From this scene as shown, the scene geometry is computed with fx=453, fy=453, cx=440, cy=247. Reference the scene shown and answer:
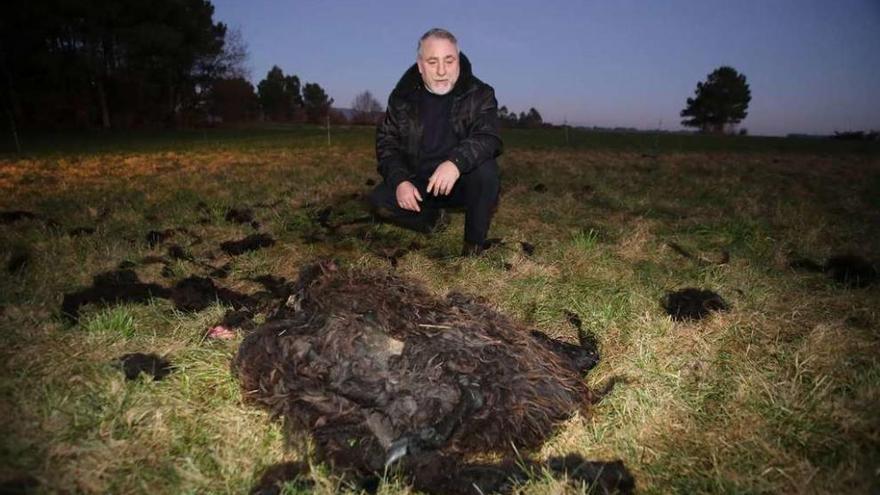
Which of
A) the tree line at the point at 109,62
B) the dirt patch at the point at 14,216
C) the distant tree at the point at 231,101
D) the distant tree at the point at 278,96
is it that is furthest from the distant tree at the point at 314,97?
the dirt patch at the point at 14,216

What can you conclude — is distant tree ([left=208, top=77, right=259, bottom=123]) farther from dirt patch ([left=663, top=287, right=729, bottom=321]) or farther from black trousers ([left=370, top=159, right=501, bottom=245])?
dirt patch ([left=663, top=287, right=729, bottom=321])

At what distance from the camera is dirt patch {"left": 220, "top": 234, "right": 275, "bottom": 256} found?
4867 millimetres

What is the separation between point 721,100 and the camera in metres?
75.5

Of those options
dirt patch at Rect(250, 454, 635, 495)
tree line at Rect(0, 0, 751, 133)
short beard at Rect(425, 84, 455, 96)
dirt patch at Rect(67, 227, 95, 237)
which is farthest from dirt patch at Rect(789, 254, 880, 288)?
tree line at Rect(0, 0, 751, 133)

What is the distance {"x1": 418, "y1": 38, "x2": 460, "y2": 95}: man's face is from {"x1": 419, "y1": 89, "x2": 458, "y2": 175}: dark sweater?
10 cm

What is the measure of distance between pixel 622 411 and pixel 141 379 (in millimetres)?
2626

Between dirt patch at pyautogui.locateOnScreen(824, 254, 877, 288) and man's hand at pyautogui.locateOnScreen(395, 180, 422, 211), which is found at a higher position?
man's hand at pyautogui.locateOnScreen(395, 180, 422, 211)

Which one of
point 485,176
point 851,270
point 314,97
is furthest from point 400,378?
point 314,97

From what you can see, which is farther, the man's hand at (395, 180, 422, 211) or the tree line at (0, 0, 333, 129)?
the tree line at (0, 0, 333, 129)

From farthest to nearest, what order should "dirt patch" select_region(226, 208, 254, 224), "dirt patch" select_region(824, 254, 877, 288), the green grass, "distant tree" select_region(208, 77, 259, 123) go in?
1. "distant tree" select_region(208, 77, 259, 123)
2. the green grass
3. "dirt patch" select_region(226, 208, 254, 224)
4. "dirt patch" select_region(824, 254, 877, 288)

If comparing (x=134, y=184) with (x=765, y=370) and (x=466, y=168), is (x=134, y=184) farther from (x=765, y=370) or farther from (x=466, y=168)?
(x=765, y=370)

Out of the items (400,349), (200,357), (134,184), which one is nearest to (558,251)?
(400,349)

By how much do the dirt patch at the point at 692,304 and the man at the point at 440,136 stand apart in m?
1.96

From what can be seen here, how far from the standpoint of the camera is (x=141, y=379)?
2.52 metres
